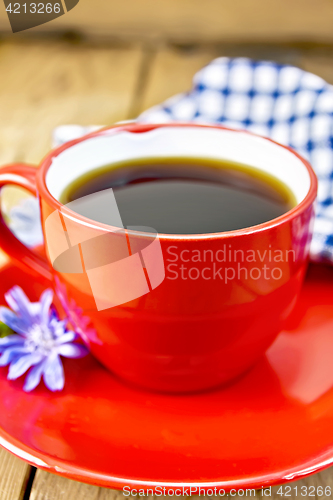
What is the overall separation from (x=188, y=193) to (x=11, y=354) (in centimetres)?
32

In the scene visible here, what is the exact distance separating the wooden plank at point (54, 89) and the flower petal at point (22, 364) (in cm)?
72

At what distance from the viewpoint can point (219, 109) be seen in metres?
1.19

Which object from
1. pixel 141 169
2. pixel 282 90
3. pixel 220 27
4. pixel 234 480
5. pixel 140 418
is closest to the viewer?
pixel 234 480

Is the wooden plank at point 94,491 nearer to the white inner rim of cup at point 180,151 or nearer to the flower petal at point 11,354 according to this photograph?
the flower petal at point 11,354

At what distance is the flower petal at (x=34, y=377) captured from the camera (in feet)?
1.80

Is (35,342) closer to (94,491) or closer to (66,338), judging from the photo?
(66,338)

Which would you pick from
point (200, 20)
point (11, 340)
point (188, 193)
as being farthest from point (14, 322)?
point (200, 20)

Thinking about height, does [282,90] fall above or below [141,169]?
below

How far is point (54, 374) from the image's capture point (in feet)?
1.86

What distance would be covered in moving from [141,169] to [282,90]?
561mm

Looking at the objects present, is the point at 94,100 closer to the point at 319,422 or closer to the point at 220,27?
the point at 220,27

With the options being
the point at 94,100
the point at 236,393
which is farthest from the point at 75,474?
the point at 94,100

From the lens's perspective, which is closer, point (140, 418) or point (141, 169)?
point (140, 418)

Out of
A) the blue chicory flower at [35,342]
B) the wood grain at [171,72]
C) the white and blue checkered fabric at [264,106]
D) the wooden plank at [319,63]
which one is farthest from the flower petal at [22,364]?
the wooden plank at [319,63]
